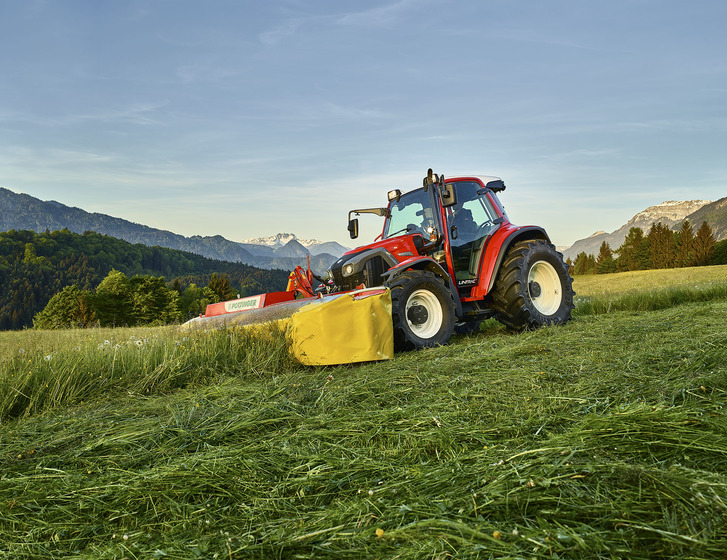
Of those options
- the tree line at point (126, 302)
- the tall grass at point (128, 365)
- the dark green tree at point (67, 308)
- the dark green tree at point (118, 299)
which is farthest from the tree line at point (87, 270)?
the tall grass at point (128, 365)

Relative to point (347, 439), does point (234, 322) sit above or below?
above

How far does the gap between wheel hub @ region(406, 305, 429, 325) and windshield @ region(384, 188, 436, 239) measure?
4.14ft

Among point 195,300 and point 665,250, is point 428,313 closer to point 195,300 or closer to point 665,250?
point 195,300

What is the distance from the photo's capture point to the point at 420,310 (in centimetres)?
580

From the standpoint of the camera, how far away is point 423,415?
269cm

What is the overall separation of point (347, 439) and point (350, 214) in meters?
5.35

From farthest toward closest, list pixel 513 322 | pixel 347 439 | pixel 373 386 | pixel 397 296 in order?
pixel 513 322
pixel 397 296
pixel 373 386
pixel 347 439

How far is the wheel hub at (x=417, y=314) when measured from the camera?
18.8 ft

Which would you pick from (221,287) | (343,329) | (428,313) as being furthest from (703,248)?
(343,329)

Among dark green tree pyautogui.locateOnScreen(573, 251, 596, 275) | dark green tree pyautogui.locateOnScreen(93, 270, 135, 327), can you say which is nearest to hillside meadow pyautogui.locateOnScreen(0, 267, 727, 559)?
dark green tree pyautogui.locateOnScreen(93, 270, 135, 327)

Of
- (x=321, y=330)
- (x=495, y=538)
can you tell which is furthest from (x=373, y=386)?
(x=495, y=538)

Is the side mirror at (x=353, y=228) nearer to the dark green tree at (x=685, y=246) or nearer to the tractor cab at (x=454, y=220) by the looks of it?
the tractor cab at (x=454, y=220)

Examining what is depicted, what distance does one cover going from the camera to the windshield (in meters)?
6.73

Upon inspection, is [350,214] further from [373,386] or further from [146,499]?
[146,499]
